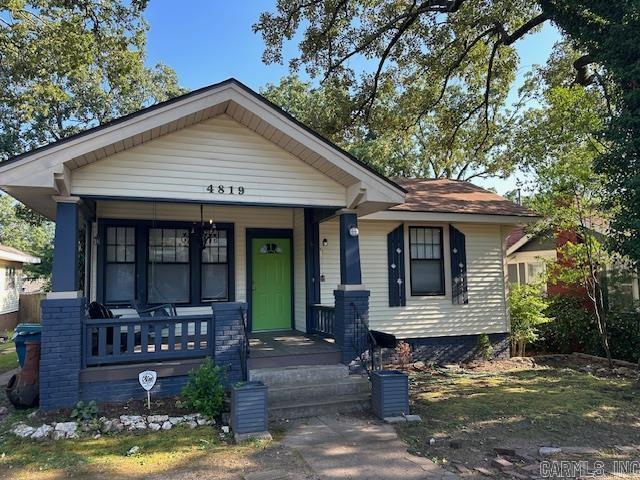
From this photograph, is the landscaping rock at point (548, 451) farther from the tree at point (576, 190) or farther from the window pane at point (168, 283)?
the window pane at point (168, 283)

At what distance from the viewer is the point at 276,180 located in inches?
288

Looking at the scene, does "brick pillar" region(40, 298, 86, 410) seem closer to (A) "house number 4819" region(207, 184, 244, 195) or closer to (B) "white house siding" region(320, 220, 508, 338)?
(A) "house number 4819" region(207, 184, 244, 195)

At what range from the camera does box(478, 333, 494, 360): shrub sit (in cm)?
1044

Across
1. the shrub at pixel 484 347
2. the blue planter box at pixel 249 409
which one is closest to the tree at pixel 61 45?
the blue planter box at pixel 249 409

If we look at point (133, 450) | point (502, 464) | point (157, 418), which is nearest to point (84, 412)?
point (157, 418)

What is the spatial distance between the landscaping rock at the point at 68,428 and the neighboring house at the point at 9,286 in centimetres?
1551

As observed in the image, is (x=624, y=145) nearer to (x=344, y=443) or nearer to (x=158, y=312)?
(x=344, y=443)

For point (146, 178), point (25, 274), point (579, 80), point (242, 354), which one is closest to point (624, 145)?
point (579, 80)

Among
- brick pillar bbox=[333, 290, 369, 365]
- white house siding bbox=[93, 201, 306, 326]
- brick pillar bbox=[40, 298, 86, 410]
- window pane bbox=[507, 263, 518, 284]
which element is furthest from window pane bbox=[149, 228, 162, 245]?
window pane bbox=[507, 263, 518, 284]

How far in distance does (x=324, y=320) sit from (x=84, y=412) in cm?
421

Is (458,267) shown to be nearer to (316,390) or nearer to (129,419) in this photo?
(316,390)

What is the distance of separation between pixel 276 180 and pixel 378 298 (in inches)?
154

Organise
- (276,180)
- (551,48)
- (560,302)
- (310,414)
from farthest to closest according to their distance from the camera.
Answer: (551,48), (560,302), (276,180), (310,414)

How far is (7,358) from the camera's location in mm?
11594
